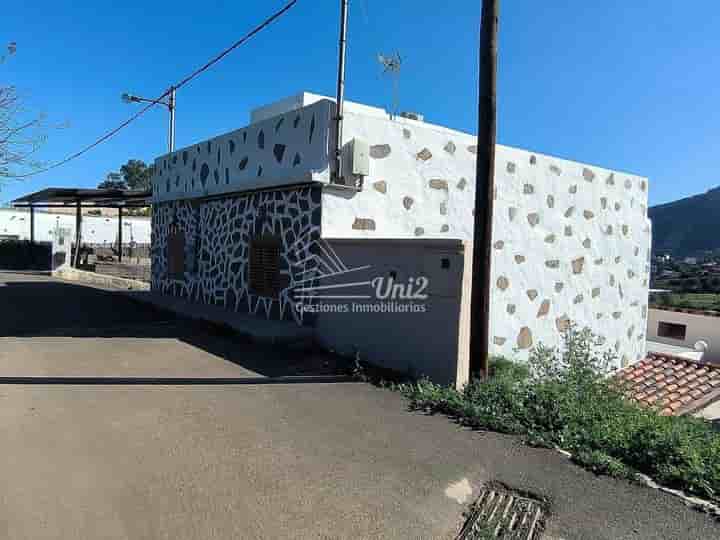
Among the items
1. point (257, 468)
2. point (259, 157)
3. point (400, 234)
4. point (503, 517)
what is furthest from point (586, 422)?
point (259, 157)

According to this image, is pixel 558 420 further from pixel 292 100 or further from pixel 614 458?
pixel 292 100

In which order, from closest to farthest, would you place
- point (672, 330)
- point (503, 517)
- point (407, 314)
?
point (503, 517), point (407, 314), point (672, 330)

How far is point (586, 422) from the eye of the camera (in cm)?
455

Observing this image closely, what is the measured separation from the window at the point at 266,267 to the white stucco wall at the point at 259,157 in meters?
1.18

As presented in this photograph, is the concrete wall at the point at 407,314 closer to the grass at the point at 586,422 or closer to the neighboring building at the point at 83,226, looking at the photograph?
the grass at the point at 586,422

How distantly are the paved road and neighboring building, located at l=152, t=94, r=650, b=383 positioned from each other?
1556mm

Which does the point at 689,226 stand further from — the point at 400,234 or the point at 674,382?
the point at 400,234

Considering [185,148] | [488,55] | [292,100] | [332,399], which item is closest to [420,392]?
[332,399]

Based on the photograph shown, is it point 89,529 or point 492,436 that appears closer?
point 89,529

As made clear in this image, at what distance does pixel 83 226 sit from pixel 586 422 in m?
45.5

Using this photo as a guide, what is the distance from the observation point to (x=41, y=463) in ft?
11.9

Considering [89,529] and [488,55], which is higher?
[488,55]

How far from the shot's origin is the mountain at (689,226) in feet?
155

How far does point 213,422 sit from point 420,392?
7.57 feet
